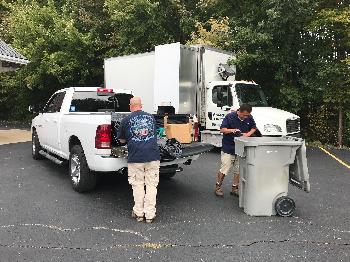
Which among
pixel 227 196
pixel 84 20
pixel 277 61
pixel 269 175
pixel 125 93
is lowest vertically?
pixel 227 196

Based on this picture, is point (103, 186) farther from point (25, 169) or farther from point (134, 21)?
point (134, 21)

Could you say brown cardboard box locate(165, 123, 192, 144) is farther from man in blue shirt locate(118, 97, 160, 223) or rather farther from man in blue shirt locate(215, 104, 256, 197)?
man in blue shirt locate(118, 97, 160, 223)

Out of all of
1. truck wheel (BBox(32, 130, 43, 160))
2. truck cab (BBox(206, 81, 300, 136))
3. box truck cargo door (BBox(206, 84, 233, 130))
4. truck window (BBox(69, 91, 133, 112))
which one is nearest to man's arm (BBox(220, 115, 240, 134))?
truck window (BBox(69, 91, 133, 112))

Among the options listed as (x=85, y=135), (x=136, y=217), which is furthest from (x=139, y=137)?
(x=85, y=135)

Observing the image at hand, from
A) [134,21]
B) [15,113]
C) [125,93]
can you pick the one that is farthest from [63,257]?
[15,113]

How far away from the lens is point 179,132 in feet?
23.4

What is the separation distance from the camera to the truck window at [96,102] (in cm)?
809

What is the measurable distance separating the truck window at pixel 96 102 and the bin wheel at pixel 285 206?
4.08 m

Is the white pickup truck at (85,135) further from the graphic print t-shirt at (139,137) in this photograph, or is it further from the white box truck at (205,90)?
the white box truck at (205,90)

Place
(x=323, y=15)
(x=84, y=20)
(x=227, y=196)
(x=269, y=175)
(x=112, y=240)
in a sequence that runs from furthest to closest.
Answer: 1. (x=84, y=20)
2. (x=323, y=15)
3. (x=227, y=196)
4. (x=269, y=175)
5. (x=112, y=240)

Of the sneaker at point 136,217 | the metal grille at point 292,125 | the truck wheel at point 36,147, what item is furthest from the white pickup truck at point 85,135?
the metal grille at point 292,125

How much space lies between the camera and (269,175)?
5.94 metres

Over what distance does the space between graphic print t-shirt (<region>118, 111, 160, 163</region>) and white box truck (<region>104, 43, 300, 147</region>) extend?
5.95 m

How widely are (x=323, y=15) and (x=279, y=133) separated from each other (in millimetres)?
5932
